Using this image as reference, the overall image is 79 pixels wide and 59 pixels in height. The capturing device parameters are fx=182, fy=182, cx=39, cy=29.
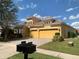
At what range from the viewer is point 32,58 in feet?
47.4

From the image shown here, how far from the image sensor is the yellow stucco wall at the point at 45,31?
125ft

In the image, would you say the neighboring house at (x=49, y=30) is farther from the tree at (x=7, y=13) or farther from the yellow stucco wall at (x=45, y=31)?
the tree at (x=7, y=13)

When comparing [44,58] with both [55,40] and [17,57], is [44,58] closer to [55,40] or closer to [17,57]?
[17,57]

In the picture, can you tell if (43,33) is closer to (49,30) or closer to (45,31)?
(45,31)

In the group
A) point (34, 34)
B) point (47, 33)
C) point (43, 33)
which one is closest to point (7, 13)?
point (34, 34)

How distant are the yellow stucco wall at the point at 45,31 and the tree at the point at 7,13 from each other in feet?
21.8

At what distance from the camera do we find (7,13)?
35.9 m

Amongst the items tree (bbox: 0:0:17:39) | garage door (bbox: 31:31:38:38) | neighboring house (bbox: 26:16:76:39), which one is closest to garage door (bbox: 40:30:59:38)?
neighboring house (bbox: 26:16:76:39)

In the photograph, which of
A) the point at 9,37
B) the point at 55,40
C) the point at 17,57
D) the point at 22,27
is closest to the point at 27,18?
the point at 22,27

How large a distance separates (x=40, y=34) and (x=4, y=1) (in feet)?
35.2

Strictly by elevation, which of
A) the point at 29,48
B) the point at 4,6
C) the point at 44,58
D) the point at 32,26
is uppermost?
the point at 4,6

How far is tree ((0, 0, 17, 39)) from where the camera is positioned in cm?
3566

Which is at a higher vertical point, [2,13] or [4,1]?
[4,1]

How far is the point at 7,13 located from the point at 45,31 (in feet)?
30.2
